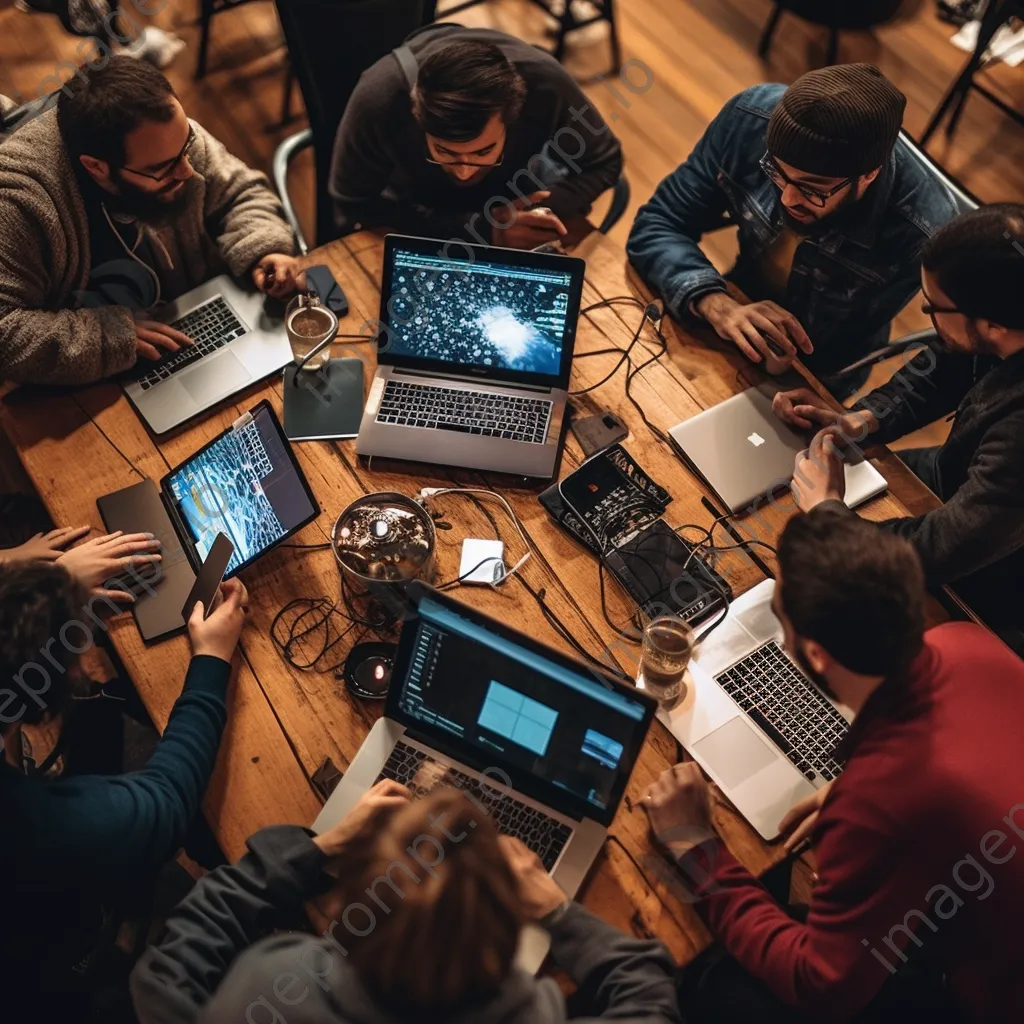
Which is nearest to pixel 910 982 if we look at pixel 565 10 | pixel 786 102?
pixel 786 102

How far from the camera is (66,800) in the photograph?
1381 mm

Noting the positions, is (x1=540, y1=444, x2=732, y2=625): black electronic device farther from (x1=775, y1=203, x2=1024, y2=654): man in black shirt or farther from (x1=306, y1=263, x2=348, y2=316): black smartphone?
(x1=306, y1=263, x2=348, y2=316): black smartphone

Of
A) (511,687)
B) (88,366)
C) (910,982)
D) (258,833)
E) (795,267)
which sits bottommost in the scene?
(910,982)

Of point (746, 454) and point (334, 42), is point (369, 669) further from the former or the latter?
point (334, 42)

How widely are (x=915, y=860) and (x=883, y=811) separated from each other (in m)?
0.08

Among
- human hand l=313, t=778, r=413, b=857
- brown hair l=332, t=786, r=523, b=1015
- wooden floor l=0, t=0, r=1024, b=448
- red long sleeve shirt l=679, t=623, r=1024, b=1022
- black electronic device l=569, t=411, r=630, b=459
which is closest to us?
brown hair l=332, t=786, r=523, b=1015

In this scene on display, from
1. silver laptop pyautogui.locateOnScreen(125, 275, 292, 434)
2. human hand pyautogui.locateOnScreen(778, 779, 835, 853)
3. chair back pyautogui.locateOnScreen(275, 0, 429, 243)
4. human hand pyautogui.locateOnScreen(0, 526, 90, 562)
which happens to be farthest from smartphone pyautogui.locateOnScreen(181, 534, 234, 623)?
chair back pyautogui.locateOnScreen(275, 0, 429, 243)

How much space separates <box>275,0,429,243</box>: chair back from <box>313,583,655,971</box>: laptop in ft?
5.46

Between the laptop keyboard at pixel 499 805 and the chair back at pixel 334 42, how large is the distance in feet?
5.94

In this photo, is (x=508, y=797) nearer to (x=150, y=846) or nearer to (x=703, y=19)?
(x=150, y=846)

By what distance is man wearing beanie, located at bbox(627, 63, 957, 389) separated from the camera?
183 cm

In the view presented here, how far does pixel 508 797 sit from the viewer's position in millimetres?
1488

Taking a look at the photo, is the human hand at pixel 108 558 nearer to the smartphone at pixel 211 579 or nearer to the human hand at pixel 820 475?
the smartphone at pixel 211 579

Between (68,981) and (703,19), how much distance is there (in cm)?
446
